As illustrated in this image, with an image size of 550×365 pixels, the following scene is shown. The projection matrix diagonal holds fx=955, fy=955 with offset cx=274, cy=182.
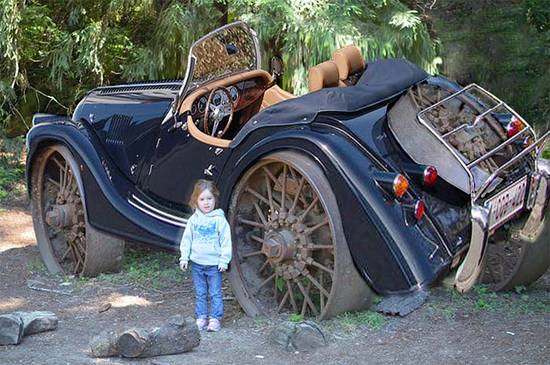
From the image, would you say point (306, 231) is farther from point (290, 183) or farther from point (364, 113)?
point (364, 113)

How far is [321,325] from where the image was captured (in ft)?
20.1

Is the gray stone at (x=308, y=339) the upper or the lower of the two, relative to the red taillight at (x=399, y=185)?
lower

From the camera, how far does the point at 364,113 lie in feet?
21.1

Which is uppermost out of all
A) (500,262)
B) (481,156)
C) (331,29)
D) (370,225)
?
(331,29)

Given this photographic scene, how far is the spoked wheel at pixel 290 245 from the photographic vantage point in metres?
6.00

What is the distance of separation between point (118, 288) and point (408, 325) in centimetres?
251

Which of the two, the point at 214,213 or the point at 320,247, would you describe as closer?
the point at 320,247

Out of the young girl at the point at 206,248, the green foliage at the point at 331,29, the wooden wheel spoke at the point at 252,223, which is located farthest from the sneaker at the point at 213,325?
the green foliage at the point at 331,29

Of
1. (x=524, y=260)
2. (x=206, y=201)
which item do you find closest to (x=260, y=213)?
(x=206, y=201)

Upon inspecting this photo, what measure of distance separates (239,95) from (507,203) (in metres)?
2.65

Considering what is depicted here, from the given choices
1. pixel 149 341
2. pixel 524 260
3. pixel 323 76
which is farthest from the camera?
pixel 323 76

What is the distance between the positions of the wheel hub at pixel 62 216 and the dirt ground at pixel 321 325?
1.58 ft

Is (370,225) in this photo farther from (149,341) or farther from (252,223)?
(149,341)

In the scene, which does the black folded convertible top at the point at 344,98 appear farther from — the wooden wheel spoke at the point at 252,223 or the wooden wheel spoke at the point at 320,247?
the wooden wheel spoke at the point at 320,247
